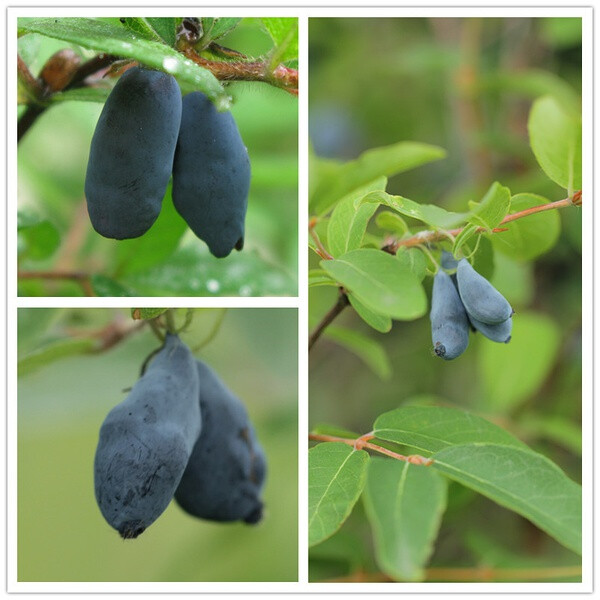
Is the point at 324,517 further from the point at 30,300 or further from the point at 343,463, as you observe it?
the point at 30,300

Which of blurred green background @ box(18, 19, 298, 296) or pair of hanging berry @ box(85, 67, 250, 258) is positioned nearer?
pair of hanging berry @ box(85, 67, 250, 258)

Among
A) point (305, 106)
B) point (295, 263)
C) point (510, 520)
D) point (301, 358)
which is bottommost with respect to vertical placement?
point (510, 520)

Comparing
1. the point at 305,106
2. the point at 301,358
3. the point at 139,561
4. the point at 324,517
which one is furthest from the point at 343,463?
the point at 139,561

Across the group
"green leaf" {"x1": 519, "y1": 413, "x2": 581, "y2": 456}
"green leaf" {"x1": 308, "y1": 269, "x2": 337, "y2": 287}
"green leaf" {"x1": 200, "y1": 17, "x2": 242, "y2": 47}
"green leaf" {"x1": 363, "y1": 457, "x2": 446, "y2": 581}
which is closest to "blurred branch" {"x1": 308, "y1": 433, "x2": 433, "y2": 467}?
"green leaf" {"x1": 363, "y1": 457, "x2": 446, "y2": 581}

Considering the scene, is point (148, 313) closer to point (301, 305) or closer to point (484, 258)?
point (301, 305)

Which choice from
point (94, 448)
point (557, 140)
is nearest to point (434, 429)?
point (557, 140)

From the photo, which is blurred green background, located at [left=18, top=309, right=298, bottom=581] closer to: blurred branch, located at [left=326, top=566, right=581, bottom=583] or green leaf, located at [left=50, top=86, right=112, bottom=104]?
blurred branch, located at [left=326, top=566, right=581, bottom=583]
